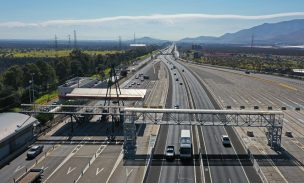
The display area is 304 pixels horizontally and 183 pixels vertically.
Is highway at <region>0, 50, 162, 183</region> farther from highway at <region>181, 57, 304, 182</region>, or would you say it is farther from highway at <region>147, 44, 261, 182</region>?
highway at <region>181, 57, 304, 182</region>

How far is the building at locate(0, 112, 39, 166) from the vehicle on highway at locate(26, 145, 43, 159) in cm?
303

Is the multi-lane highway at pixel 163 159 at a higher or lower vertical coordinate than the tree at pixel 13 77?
lower

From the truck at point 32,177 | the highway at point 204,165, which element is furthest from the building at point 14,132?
the highway at point 204,165

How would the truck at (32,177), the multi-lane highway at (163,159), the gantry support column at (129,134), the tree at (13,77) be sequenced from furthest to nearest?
the tree at (13,77) → the gantry support column at (129,134) → the multi-lane highway at (163,159) → the truck at (32,177)

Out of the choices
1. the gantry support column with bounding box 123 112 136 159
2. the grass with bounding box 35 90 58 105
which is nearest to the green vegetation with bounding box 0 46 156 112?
the grass with bounding box 35 90 58 105

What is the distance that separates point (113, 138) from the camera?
2426 inches

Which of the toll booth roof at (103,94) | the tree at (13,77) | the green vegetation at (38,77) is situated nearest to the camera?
the toll booth roof at (103,94)

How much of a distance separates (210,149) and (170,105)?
34.6 meters

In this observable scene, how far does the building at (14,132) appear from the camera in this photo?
52263 mm

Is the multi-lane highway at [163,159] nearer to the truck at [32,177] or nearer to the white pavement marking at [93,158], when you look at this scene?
the white pavement marking at [93,158]

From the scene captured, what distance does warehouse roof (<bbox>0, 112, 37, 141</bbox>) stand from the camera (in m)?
53.6

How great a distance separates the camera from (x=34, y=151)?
2088 inches

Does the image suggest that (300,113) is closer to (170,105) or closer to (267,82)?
(170,105)

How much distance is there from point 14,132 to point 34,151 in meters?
4.57
